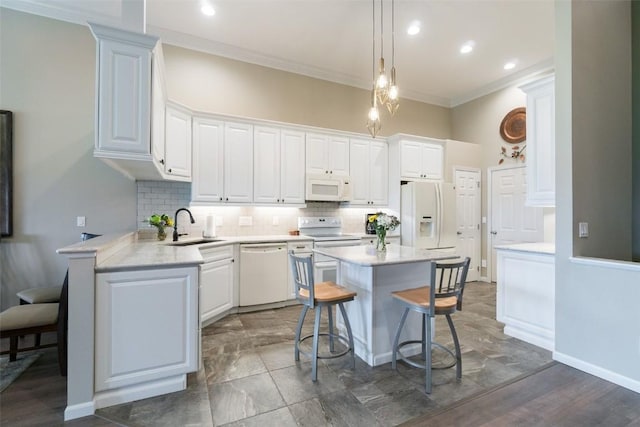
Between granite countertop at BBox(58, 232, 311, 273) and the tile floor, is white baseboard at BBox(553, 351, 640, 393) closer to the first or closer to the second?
the tile floor

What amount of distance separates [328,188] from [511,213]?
10.5 feet

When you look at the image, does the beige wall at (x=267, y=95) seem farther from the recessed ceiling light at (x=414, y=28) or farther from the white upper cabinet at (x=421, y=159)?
the recessed ceiling light at (x=414, y=28)

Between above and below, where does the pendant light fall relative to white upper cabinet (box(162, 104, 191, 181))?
above

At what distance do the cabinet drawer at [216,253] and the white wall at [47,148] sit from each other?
135cm

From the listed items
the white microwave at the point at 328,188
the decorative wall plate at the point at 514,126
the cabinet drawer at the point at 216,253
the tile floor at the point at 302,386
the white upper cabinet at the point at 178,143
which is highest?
the decorative wall plate at the point at 514,126

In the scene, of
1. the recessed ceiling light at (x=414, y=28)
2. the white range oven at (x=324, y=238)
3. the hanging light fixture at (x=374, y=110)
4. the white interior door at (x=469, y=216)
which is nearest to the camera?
the hanging light fixture at (x=374, y=110)

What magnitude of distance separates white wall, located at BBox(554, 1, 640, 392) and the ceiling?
106 centimetres

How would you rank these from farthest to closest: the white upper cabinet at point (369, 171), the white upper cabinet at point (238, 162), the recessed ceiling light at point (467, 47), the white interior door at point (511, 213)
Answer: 1. the white upper cabinet at point (369, 171)
2. the white interior door at point (511, 213)
3. the recessed ceiling light at point (467, 47)
4. the white upper cabinet at point (238, 162)

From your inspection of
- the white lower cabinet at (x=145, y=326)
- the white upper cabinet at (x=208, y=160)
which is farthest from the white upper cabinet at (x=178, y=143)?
the white lower cabinet at (x=145, y=326)

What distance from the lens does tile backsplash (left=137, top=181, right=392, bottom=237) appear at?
3794 mm

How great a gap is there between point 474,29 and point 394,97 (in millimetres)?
2027

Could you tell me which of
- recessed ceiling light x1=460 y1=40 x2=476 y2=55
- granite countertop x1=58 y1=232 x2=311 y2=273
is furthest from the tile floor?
recessed ceiling light x1=460 y1=40 x2=476 y2=55

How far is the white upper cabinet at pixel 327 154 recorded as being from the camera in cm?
450

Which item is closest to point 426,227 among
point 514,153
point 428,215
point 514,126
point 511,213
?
point 428,215
